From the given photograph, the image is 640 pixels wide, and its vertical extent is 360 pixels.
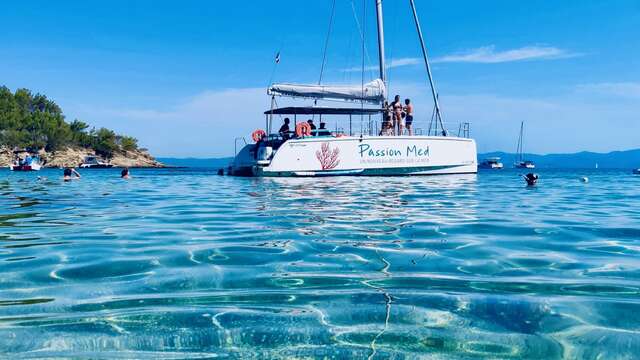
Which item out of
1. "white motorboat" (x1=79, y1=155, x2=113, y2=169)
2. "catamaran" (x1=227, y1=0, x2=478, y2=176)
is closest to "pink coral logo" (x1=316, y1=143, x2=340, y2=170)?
"catamaran" (x1=227, y1=0, x2=478, y2=176)

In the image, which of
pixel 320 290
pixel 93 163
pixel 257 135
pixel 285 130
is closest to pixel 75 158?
pixel 93 163

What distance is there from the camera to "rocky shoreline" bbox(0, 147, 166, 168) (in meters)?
77.6

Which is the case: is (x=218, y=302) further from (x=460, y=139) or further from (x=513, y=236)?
(x=460, y=139)

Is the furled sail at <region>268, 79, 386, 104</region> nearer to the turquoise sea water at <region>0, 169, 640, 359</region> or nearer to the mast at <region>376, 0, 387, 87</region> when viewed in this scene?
the mast at <region>376, 0, 387, 87</region>

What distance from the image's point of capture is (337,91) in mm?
23141

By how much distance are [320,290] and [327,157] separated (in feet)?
62.4

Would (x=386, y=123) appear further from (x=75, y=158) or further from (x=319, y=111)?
(x=75, y=158)

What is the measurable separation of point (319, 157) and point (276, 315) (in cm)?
1937

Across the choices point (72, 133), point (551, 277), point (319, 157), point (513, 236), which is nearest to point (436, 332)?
point (551, 277)

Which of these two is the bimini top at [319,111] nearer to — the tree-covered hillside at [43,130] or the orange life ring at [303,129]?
the orange life ring at [303,129]

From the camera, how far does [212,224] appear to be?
7.15 m

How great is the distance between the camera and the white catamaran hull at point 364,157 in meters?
21.9

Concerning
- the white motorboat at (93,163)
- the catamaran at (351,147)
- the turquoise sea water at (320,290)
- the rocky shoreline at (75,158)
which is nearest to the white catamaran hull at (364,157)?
the catamaran at (351,147)

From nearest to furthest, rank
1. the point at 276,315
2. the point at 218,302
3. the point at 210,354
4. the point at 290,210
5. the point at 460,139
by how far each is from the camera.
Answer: the point at 210,354, the point at 276,315, the point at 218,302, the point at 290,210, the point at 460,139
